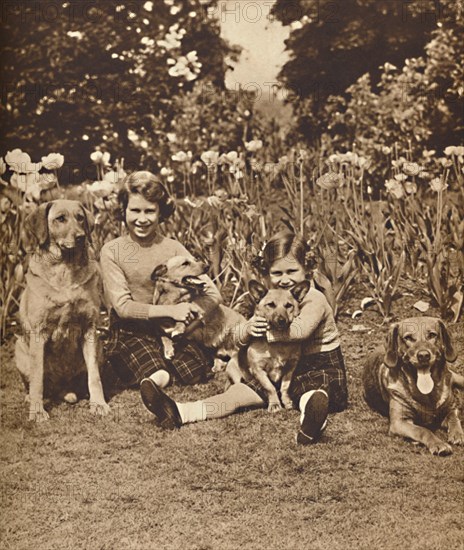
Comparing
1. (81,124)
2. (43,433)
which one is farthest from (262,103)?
(43,433)

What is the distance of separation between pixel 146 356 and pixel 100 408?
0.91 ft

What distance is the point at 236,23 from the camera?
2926mm

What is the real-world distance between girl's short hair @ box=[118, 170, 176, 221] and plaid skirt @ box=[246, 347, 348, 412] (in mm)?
834

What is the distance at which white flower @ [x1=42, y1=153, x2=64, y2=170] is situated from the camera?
3015mm

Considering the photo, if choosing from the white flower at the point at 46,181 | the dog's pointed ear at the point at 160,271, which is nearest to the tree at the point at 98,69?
the white flower at the point at 46,181

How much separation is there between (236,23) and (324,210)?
91 cm

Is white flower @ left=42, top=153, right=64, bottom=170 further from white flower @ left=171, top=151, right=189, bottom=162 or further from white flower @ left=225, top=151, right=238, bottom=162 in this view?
white flower @ left=225, top=151, right=238, bottom=162

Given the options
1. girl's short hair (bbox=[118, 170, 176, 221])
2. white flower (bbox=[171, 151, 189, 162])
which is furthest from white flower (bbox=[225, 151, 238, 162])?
girl's short hair (bbox=[118, 170, 176, 221])

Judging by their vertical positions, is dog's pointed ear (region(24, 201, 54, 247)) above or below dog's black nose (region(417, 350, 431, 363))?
above

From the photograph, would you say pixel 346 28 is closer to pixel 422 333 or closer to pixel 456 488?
pixel 422 333

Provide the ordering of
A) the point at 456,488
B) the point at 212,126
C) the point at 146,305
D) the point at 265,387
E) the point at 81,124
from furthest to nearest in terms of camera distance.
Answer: the point at 212,126, the point at 81,124, the point at 146,305, the point at 265,387, the point at 456,488

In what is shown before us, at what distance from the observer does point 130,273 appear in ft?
9.63

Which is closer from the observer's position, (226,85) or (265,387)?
(265,387)

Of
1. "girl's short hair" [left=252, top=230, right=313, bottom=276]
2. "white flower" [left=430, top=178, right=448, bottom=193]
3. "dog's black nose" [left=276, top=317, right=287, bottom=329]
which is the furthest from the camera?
"white flower" [left=430, top=178, right=448, bottom=193]
